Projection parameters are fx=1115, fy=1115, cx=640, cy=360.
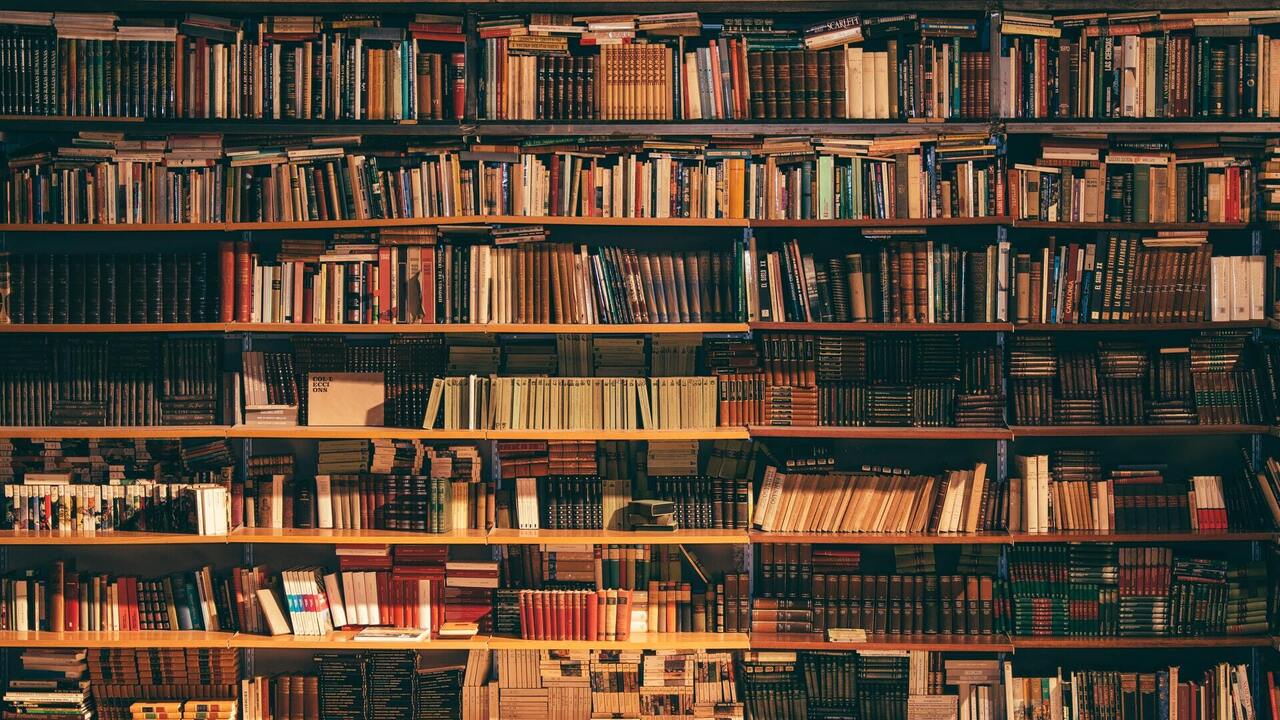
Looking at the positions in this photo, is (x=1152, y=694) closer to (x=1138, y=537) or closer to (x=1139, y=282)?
(x=1138, y=537)

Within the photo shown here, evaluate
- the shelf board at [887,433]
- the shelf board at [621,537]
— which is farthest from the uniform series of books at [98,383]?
the shelf board at [887,433]

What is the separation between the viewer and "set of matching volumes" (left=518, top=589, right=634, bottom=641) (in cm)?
467

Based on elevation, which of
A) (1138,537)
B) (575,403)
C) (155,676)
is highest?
(575,403)

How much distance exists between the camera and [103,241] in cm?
501

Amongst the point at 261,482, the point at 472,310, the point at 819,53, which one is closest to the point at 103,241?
the point at 261,482

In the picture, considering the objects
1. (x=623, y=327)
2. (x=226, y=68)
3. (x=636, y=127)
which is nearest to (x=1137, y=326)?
(x=623, y=327)

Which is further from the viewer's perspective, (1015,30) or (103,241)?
(103,241)

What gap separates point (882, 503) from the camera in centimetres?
472

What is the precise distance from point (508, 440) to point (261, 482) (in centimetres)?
107

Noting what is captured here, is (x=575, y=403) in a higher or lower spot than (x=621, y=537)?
higher

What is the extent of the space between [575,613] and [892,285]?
191 cm

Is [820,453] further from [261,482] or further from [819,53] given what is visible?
[261,482]

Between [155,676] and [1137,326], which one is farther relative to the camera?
[155,676]

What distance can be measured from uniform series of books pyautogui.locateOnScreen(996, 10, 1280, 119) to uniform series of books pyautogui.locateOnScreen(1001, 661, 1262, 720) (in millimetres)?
2348
